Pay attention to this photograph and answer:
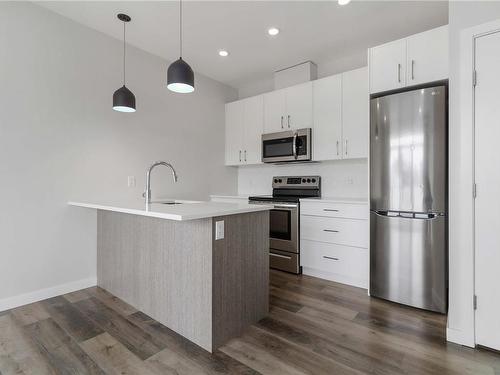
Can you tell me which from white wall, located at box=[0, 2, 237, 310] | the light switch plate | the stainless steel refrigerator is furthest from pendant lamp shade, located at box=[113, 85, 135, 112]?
the stainless steel refrigerator

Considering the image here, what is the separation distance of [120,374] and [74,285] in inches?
61.7

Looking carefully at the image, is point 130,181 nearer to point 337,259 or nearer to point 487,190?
point 337,259

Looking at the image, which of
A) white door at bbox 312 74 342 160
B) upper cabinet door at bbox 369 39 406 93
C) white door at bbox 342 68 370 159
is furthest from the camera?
white door at bbox 312 74 342 160

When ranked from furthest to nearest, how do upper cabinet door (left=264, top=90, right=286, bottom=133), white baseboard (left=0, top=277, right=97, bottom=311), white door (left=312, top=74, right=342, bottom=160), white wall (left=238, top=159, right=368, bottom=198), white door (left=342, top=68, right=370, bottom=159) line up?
upper cabinet door (left=264, top=90, right=286, bottom=133), white wall (left=238, top=159, right=368, bottom=198), white door (left=312, top=74, right=342, bottom=160), white door (left=342, top=68, right=370, bottom=159), white baseboard (left=0, top=277, right=97, bottom=311)

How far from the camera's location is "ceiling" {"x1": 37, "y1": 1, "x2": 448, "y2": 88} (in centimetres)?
246

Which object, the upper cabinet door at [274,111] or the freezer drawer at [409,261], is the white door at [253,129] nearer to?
the upper cabinet door at [274,111]

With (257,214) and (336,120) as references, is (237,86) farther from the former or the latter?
(257,214)

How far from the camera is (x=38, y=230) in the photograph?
246 cm

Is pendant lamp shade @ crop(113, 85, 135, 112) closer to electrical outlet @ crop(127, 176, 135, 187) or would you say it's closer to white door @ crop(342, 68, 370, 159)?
electrical outlet @ crop(127, 176, 135, 187)

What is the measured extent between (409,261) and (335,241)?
79cm

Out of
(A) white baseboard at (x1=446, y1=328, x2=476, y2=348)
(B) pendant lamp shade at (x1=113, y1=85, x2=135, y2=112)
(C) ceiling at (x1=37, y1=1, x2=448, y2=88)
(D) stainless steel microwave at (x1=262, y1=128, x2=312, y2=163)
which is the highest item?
(C) ceiling at (x1=37, y1=1, x2=448, y2=88)

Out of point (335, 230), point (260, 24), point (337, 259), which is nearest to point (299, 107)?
point (260, 24)

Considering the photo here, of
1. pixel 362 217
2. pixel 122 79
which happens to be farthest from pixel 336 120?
pixel 122 79

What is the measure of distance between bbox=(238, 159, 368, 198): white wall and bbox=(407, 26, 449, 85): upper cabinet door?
1.16 meters
